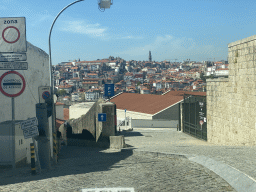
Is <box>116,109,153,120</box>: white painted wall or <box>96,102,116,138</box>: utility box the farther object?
<box>116,109,153,120</box>: white painted wall

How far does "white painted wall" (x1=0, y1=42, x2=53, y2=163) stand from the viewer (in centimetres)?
1009

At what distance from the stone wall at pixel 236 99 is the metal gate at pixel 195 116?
4.14 meters

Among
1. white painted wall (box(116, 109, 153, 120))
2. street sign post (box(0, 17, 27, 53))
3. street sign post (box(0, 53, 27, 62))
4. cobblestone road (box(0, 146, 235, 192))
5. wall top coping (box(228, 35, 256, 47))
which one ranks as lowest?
white painted wall (box(116, 109, 153, 120))

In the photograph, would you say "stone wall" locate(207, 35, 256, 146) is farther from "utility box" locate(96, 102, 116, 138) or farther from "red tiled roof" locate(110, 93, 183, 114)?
"red tiled roof" locate(110, 93, 183, 114)

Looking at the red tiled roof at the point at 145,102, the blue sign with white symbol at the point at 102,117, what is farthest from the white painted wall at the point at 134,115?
the blue sign with white symbol at the point at 102,117

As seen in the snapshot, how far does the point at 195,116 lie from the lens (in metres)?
26.2

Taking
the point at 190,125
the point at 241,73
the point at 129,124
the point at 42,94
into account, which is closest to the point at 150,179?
the point at 42,94

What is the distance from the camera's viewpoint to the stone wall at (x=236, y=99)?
14.1 meters

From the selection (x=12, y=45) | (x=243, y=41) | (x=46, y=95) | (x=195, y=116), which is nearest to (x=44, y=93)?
(x=46, y=95)

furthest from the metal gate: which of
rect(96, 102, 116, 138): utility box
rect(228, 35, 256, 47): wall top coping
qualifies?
rect(96, 102, 116, 138): utility box

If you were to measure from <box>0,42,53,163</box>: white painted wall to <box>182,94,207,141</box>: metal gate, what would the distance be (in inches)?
507

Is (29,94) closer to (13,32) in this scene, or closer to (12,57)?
(12,57)

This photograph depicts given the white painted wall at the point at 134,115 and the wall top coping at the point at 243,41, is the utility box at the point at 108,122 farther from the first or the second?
the white painted wall at the point at 134,115

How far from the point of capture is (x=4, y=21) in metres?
8.05
